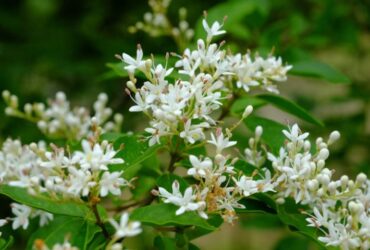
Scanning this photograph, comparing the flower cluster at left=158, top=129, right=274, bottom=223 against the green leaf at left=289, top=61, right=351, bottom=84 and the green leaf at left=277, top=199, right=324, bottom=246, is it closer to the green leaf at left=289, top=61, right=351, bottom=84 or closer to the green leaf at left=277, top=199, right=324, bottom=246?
the green leaf at left=277, top=199, right=324, bottom=246

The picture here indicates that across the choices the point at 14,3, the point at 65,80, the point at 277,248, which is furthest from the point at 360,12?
the point at 14,3

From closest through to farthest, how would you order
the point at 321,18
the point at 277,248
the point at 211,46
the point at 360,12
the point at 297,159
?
the point at 297,159 → the point at 211,46 → the point at 277,248 → the point at 321,18 → the point at 360,12

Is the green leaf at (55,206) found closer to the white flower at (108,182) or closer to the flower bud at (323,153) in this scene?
the white flower at (108,182)

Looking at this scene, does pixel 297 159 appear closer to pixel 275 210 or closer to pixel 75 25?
pixel 275 210

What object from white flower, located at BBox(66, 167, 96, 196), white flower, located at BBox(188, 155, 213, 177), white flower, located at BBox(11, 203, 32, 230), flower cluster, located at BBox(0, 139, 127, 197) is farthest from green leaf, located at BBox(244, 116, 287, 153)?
white flower, located at BBox(11, 203, 32, 230)

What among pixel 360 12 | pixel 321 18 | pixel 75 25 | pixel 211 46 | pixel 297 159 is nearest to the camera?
pixel 297 159

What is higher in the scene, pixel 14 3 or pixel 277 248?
pixel 14 3

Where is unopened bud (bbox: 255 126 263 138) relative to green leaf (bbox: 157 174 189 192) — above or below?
above

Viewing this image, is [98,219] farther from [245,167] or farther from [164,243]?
[245,167]
